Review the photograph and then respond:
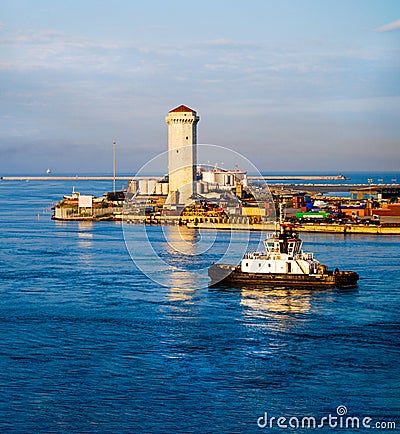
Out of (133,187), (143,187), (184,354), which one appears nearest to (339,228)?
(143,187)

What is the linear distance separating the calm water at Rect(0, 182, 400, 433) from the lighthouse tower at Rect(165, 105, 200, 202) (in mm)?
25542

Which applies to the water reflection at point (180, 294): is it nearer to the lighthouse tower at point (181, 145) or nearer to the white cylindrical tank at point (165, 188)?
the lighthouse tower at point (181, 145)

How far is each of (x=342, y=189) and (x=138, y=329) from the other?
61.1 meters

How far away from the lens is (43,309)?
602 inches

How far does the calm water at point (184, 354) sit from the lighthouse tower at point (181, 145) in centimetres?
2554

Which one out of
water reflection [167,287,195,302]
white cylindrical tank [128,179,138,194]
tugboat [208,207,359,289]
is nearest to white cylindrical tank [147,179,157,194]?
white cylindrical tank [128,179,138,194]

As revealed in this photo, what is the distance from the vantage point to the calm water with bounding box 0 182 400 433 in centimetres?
970

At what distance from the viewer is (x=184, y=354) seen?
1202 centimetres

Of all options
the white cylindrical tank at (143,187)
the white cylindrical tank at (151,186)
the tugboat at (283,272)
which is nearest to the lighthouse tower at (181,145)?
the white cylindrical tank at (151,186)

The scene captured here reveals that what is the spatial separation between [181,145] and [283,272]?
29223 mm

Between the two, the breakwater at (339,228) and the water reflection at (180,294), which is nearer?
the water reflection at (180,294)

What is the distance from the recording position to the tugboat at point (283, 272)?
58.7ft

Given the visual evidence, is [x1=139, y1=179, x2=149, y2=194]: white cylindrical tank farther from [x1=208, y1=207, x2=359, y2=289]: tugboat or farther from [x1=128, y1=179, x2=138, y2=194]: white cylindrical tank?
[x1=208, y1=207, x2=359, y2=289]: tugboat

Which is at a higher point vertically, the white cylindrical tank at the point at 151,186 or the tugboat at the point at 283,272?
the white cylindrical tank at the point at 151,186
